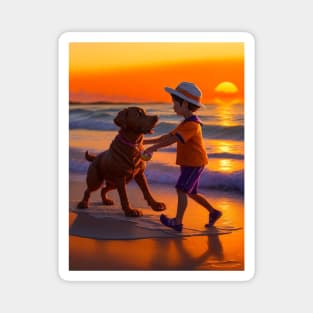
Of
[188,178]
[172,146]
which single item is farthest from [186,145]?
[172,146]

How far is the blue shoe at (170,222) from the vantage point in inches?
151

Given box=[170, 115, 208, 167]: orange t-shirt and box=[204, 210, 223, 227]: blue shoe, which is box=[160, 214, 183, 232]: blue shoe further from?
box=[170, 115, 208, 167]: orange t-shirt

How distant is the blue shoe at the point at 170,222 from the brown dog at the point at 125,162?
10 cm

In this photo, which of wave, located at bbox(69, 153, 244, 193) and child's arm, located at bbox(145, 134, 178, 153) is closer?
child's arm, located at bbox(145, 134, 178, 153)

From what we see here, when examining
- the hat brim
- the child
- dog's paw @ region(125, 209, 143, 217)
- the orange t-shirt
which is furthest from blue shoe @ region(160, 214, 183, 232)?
the hat brim

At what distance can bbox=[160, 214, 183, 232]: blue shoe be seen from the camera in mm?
3828

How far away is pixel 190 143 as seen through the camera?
378 centimetres

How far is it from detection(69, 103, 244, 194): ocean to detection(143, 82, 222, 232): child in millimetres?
121

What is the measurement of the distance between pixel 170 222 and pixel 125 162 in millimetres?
355
